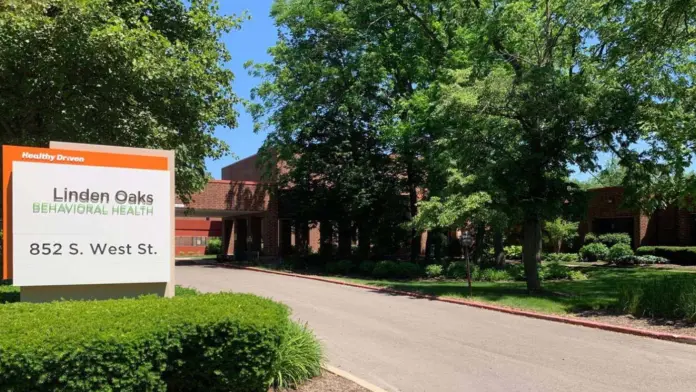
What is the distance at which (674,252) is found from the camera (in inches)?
1070

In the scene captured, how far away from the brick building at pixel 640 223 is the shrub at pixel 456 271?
27.1 ft

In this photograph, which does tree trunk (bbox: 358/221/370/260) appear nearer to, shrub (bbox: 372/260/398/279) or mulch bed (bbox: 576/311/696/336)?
shrub (bbox: 372/260/398/279)

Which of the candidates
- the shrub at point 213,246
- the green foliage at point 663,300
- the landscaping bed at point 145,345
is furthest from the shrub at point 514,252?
the landscaping bed at point 145,345

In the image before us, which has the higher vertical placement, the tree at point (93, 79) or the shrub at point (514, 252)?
the tree at point (93, 79)

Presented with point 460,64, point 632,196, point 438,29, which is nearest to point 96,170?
point 632,196

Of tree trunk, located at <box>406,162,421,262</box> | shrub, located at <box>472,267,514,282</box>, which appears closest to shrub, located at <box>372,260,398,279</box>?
shrub, located at <box>472,267,514,282</box>

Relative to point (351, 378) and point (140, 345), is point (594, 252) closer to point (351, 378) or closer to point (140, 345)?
point (351, 378)

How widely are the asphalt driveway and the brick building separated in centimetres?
1782

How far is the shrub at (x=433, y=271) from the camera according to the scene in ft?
76.0

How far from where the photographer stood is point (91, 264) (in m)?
6.71

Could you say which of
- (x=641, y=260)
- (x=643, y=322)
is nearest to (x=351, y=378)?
(x=643, y=322)

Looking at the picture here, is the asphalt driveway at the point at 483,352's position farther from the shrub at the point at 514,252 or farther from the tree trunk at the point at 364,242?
the shrub at the point at 514,252

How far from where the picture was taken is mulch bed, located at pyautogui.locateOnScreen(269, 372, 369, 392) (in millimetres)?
6199

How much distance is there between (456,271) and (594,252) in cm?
1174
